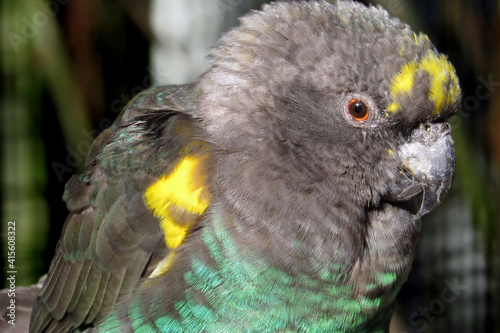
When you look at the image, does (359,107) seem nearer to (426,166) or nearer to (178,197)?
(426,166)

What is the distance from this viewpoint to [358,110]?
133 cm

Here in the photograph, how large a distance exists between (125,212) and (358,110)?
0.68 metres

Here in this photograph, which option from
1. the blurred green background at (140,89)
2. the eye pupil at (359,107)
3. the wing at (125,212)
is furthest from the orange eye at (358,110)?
the blurred green background at (140,89)

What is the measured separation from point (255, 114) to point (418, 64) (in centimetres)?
43

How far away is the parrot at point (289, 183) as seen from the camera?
1.33 m

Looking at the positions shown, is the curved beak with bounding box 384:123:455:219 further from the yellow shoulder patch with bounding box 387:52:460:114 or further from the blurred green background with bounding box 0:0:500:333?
the blurred green background with bounding box 0:0:500:333

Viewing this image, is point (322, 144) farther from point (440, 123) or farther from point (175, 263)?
point (175, 263)

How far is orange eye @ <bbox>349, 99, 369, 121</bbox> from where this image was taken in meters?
1.33

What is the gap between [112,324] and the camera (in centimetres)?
147

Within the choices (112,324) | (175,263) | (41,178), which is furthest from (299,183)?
(41,178)

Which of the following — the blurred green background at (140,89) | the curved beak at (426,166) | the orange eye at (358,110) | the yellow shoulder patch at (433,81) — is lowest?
the blurred green background at (140,89)

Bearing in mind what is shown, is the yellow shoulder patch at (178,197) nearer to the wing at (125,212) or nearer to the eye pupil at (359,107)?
the wing at (125,212)

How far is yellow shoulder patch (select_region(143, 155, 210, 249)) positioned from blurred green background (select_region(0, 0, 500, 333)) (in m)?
1.20

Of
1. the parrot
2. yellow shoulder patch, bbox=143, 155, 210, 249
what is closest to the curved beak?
the parrot
